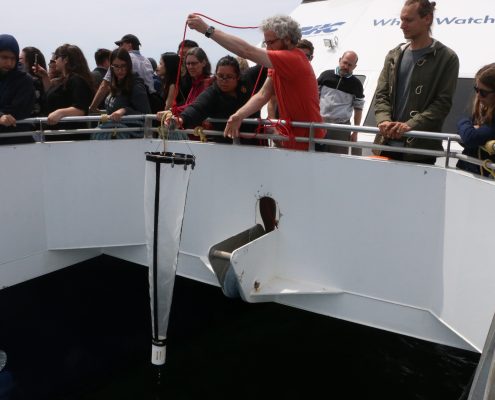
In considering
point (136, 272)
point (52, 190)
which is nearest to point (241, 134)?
point (52, 190)

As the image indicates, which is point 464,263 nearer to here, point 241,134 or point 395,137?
point 395,137

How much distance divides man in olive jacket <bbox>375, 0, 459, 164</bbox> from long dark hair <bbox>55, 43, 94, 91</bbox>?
96.7 inches

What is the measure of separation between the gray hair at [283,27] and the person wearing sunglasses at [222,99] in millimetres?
516

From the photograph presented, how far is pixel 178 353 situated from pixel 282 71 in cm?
363

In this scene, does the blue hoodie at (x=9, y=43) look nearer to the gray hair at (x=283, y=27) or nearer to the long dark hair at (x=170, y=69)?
the long dark hair at (x=170, y=69)

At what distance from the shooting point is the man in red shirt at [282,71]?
374 cm

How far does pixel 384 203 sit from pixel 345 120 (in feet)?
7.02

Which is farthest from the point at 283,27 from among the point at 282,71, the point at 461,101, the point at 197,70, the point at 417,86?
the point at 461,101

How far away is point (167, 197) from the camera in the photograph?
3592 millimetres

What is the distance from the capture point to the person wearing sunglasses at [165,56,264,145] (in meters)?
4.27

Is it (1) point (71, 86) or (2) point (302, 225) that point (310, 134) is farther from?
(1) point (71, 86)

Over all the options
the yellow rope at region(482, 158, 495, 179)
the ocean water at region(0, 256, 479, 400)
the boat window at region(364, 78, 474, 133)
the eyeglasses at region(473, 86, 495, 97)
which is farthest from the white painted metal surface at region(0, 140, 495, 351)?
the boat window at region(364, 78, 474, 133)

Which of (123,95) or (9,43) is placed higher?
(9,43)

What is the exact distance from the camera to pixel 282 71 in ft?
12.5
